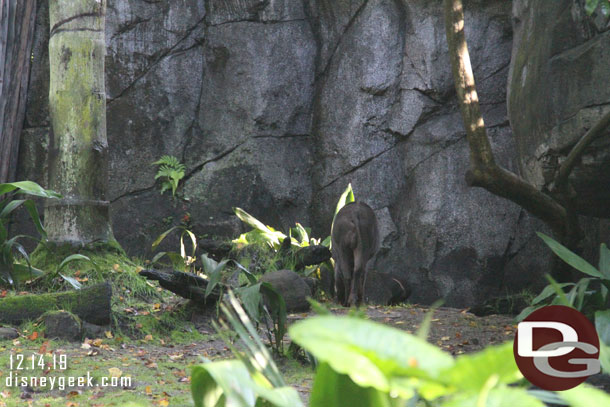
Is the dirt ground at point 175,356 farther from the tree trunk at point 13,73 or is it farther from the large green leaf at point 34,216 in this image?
the tree trunk at point 13,73

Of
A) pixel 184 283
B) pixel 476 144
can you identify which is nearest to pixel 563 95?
pixel 476 144

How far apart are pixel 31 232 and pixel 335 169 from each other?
4.34m

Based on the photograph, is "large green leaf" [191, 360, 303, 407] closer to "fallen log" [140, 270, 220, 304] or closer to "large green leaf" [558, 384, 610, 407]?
"large green leaf" [558, 384, 610, 407]

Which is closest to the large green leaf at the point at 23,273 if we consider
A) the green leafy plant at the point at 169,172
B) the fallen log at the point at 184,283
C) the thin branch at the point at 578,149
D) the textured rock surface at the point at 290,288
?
the fallen log at the point at 184,283

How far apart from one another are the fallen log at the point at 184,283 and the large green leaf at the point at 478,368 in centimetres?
447

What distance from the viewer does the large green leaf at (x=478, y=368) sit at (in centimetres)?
61

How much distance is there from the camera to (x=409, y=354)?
62 centimetres

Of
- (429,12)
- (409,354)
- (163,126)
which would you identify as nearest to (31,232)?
(163,126)

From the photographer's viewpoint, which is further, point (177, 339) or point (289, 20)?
point (289, 20)

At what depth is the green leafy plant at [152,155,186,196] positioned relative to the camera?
919cm

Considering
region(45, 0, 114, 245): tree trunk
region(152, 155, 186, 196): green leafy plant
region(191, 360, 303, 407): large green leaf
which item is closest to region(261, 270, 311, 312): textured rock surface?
region(45, 0, 114, 245): tree trunk

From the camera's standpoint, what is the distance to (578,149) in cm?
517

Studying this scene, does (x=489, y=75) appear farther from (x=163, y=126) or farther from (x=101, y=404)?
(x=101, y=404)

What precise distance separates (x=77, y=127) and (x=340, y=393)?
16.5 feet
